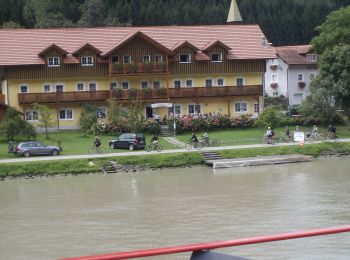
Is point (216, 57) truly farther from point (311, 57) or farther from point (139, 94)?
point (311, 57)

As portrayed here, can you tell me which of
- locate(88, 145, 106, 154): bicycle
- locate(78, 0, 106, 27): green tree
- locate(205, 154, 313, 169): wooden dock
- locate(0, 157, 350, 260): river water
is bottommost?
locate(0, 157, 350, 260): river water

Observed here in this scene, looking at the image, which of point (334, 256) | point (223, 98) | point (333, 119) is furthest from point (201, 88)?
point (334, 256)

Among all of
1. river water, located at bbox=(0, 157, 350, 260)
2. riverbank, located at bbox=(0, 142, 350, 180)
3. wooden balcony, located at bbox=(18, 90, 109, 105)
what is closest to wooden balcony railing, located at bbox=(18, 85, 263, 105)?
wooden balcony, located at bbox=(18, 90, 109, 105)

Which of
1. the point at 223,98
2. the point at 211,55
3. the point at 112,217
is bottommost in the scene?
the point at 112,217

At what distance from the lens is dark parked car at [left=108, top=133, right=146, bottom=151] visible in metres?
44.3

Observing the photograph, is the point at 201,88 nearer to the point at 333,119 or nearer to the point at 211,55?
the point at 211,55

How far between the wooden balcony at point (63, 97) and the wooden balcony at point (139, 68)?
2.11 metres

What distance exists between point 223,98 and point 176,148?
586 inches

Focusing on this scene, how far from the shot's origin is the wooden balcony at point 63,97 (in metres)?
54.0

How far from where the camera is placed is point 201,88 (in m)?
57.4

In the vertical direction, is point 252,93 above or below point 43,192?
above

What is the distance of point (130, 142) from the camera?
4438 cm

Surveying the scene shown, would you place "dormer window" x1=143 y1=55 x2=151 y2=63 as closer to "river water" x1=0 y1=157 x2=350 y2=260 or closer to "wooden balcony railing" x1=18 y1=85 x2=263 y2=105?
"wooden balcony railing" x1=18 y1=85 x2=263 y2=105

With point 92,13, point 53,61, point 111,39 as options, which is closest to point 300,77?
point 111,39
